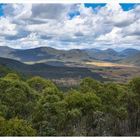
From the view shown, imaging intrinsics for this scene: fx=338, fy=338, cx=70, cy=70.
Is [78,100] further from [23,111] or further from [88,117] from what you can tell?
[23,111]

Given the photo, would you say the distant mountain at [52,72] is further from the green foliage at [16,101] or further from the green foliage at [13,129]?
the green foliage at [13,129]

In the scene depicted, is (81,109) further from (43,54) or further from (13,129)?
(43,54)

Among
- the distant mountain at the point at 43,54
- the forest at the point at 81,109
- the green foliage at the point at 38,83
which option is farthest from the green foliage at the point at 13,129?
the distant mountain at the point at 43,54

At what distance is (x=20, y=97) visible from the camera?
41.7 feet

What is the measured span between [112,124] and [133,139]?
931 cm

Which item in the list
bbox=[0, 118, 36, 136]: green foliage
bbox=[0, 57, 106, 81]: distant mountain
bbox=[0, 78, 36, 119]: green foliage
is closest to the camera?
bbox=[0, 118, 36, 136]: green foliage

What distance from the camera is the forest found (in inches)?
444

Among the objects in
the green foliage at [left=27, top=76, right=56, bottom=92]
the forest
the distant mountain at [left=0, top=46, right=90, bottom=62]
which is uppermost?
the distant mountain at [left=0, top=46, right=90, bottom=62]

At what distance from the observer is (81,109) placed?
1275cm

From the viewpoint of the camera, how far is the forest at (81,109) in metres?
11.3

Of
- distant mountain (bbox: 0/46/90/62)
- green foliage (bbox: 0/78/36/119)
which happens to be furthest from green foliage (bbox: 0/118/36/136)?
distant mountain (bbox: 0/46/90/62)

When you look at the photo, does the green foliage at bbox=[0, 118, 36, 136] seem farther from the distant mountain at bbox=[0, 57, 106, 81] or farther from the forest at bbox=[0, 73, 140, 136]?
A: the distant mountain at bbox=[0, 57, 106, 81]

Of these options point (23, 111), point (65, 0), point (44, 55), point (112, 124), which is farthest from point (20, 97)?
point (44, 55)

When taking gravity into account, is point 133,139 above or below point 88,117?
above
